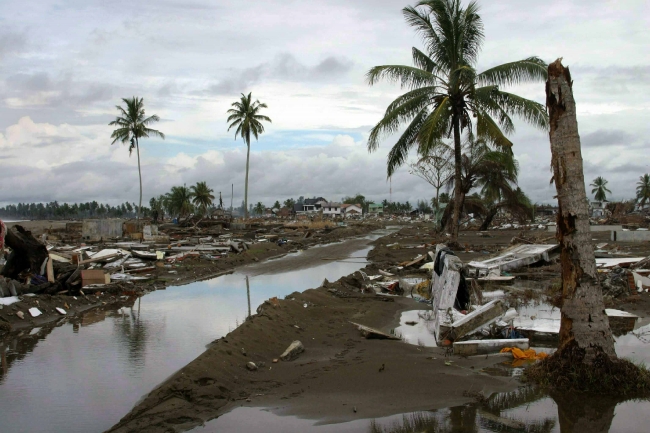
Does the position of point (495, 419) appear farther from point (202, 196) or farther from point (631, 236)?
point (202, 196)

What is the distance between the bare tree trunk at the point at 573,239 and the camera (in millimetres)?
5695

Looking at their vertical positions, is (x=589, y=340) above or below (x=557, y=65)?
below

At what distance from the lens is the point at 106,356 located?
328 inches

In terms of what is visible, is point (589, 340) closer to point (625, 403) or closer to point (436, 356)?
point (625, 403)

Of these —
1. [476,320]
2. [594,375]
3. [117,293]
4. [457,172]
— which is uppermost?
[457,172]

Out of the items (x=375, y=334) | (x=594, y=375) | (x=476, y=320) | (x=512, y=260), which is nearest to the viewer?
(x=594, y=375)

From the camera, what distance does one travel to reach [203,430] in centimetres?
505

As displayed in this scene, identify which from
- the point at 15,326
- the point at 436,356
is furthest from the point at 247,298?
the point at 436,356

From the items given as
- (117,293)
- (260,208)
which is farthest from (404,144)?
(260,208)

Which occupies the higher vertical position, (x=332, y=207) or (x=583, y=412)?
(x=332, y=207)

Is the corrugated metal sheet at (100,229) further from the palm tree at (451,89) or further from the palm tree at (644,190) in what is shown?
the palm tree at (644,190)

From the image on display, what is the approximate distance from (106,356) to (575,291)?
6.97 metres

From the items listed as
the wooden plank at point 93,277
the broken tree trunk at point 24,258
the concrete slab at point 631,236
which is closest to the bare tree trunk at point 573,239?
the wooden plank at point 93,277

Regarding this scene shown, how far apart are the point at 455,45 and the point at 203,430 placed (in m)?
17.2
